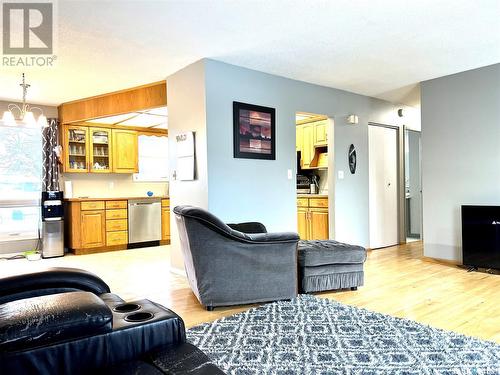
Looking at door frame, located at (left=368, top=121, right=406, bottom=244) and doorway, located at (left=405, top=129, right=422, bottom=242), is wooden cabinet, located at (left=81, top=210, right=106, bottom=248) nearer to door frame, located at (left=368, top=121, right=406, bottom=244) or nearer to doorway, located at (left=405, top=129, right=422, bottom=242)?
door frame, located at (left=368, top=121, right=406, bottom=244)

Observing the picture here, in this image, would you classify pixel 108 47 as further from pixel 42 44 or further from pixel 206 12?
pixel 206 12

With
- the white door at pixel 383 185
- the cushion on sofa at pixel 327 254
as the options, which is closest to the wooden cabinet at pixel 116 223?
the cushion on sofa at pixel 327 254

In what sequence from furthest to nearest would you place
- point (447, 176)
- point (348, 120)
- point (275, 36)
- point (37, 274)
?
point (348, 120) → point (447, 176) → point (275, 36) → point (37, 274)

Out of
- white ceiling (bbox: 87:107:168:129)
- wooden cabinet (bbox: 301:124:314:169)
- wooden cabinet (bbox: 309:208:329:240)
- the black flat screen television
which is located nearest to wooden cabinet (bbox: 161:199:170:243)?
white ceiling (bbox: 87:107:168:129)

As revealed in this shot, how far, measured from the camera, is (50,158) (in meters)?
6.20

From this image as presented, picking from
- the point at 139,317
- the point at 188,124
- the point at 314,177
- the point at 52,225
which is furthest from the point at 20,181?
the point at 139,317

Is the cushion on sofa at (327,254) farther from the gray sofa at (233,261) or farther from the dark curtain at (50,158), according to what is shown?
the dark curtain at (50,158)

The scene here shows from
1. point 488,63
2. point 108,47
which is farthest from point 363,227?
point 108,47

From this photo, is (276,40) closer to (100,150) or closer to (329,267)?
(329,267)

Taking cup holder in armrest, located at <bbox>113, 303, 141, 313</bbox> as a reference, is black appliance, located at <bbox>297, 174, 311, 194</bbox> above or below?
above

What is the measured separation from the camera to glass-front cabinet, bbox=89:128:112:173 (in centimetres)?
657

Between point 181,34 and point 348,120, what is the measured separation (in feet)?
9.92

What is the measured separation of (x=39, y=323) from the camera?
104 centimetres

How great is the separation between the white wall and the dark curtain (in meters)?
2.80
